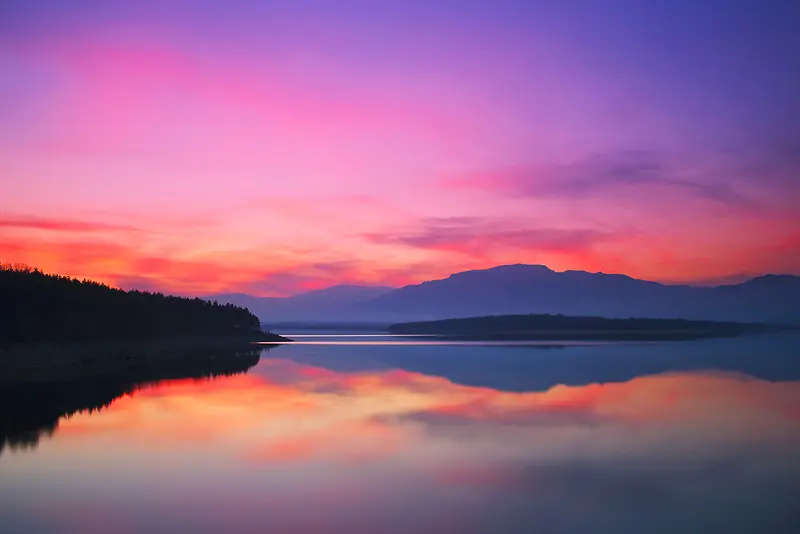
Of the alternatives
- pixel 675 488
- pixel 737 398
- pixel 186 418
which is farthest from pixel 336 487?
pixel 737 398

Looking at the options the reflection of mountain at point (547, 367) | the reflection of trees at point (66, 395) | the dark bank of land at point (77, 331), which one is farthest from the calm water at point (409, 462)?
the dark bank of land at point (77, 331)

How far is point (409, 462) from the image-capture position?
14.8m

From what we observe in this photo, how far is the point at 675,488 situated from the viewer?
12461 millimetres

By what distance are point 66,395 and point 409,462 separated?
17261mm

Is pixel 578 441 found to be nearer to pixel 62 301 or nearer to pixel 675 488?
pixel 675 488

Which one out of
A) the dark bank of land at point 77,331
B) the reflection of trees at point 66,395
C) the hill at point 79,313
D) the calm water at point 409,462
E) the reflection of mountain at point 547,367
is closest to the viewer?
the calm water at point 409,462

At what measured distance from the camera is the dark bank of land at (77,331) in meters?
36.2

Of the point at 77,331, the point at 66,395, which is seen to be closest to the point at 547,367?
the point at 66,395

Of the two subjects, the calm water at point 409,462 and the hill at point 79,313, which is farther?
the hill at point 79,313

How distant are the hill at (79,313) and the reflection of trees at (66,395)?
16.6ft

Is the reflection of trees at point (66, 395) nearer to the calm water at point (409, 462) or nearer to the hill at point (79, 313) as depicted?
the calm water at point (409, 462)

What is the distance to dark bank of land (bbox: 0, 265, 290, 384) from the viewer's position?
3616 cm

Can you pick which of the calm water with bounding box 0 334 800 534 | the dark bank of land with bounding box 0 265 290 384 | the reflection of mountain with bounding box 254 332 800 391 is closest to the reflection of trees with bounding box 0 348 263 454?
the calm water with bounding box 0 334 800 534

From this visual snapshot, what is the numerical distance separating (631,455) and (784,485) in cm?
321
